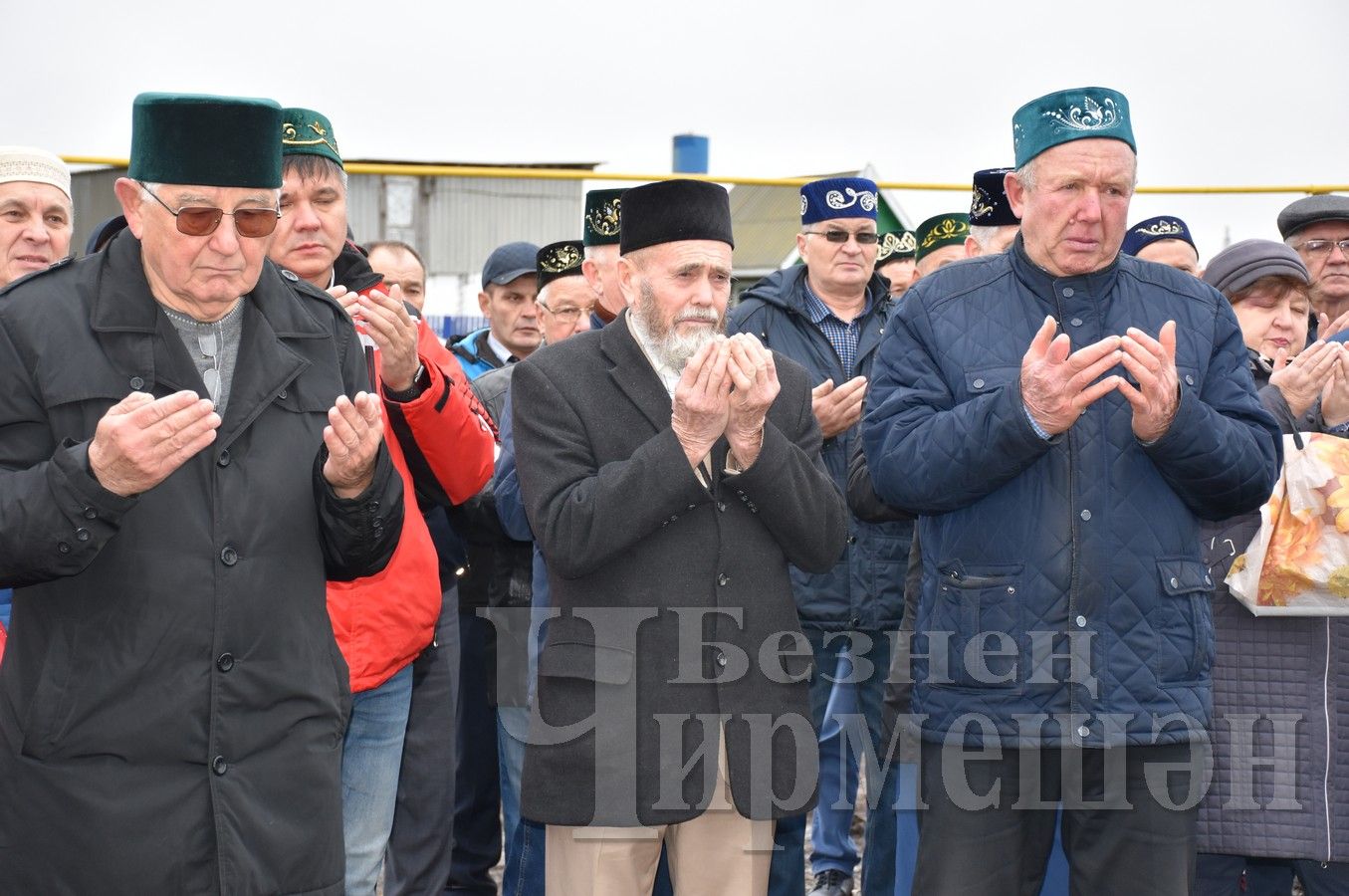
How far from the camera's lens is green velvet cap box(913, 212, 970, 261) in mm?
7418

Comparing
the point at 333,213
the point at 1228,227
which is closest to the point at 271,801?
the point at 333,213

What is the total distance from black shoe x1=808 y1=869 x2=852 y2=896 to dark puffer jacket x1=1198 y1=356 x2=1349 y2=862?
6.13ft

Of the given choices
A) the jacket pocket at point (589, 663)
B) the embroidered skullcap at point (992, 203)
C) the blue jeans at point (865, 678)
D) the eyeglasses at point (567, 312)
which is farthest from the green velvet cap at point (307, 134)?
the embroidered skullcap at point (992, 203)

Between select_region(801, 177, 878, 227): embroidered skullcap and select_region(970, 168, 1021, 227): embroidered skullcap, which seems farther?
select_region(970, 168, 1021, 227): embroidered skullcap

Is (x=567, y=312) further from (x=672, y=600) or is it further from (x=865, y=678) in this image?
(x=672, y=600)

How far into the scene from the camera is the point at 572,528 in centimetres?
315

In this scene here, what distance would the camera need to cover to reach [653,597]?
326 centimetres


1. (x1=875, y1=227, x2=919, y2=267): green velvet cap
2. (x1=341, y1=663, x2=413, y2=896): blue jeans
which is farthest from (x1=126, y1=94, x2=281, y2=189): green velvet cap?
(x1=875, y1=227, x2=919, y2=267): green velvet cap

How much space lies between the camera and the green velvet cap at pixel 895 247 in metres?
8.31

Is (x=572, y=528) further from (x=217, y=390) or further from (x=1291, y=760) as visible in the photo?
(x=1291, y=760)

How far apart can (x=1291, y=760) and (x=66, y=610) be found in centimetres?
329

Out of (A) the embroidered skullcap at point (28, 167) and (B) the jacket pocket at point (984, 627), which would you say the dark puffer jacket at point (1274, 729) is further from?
(A) the embroidered skullcap at point (28, 167)

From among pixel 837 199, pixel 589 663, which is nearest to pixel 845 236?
pixel 837 199

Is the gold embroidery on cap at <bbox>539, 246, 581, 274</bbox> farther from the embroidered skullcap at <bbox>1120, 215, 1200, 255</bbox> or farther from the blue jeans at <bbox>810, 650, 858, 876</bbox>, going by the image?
the embroidered skullcap at <bbox>1120, 215, 1200, 255</bbox>
